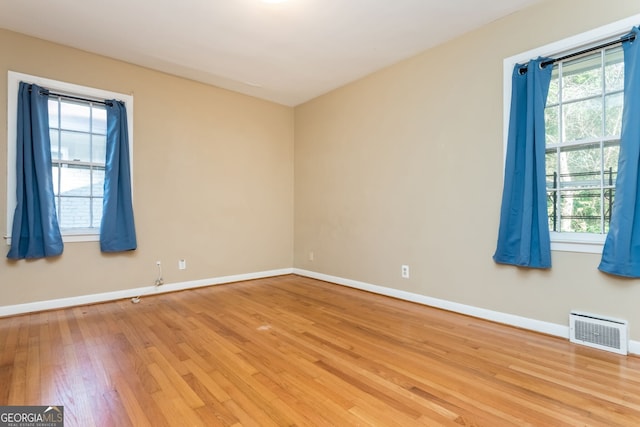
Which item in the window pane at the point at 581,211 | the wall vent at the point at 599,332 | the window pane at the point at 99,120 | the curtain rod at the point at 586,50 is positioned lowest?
the wall vent at the point at 599,332

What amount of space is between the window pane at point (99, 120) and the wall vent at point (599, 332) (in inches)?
193

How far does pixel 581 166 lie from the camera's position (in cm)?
257

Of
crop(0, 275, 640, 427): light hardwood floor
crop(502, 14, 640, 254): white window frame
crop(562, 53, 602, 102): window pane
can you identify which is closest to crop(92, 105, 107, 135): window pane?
crop(0, 275, 640, 427): light hardwood floor

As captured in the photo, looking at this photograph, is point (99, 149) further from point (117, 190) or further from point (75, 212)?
point (75, 212)

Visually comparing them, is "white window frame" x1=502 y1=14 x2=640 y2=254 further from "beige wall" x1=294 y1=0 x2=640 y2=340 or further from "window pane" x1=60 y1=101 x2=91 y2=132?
"window pane" x1=60 y1=101 x2=91 y2=132

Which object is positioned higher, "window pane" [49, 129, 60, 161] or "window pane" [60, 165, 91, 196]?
"window pane" [49, 129, 60, 161]

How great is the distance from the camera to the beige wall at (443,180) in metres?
2.56

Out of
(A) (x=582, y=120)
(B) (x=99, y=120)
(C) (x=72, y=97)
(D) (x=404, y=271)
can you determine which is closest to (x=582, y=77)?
(A) (x=582, y=120)

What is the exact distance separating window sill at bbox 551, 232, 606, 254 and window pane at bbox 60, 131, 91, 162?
468 cm

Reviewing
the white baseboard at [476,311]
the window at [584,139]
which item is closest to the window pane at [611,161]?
the window at [584,139]

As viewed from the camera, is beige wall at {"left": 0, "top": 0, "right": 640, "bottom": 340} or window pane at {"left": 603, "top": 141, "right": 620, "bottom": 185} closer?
window pane at {"left": 603, "top": 141, "right": 620, "bottom": 185}

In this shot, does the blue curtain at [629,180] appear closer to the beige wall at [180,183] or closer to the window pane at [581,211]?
the window pane at [581,211]

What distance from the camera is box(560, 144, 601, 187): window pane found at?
2498mm

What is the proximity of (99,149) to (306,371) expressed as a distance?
3405 millimetres
